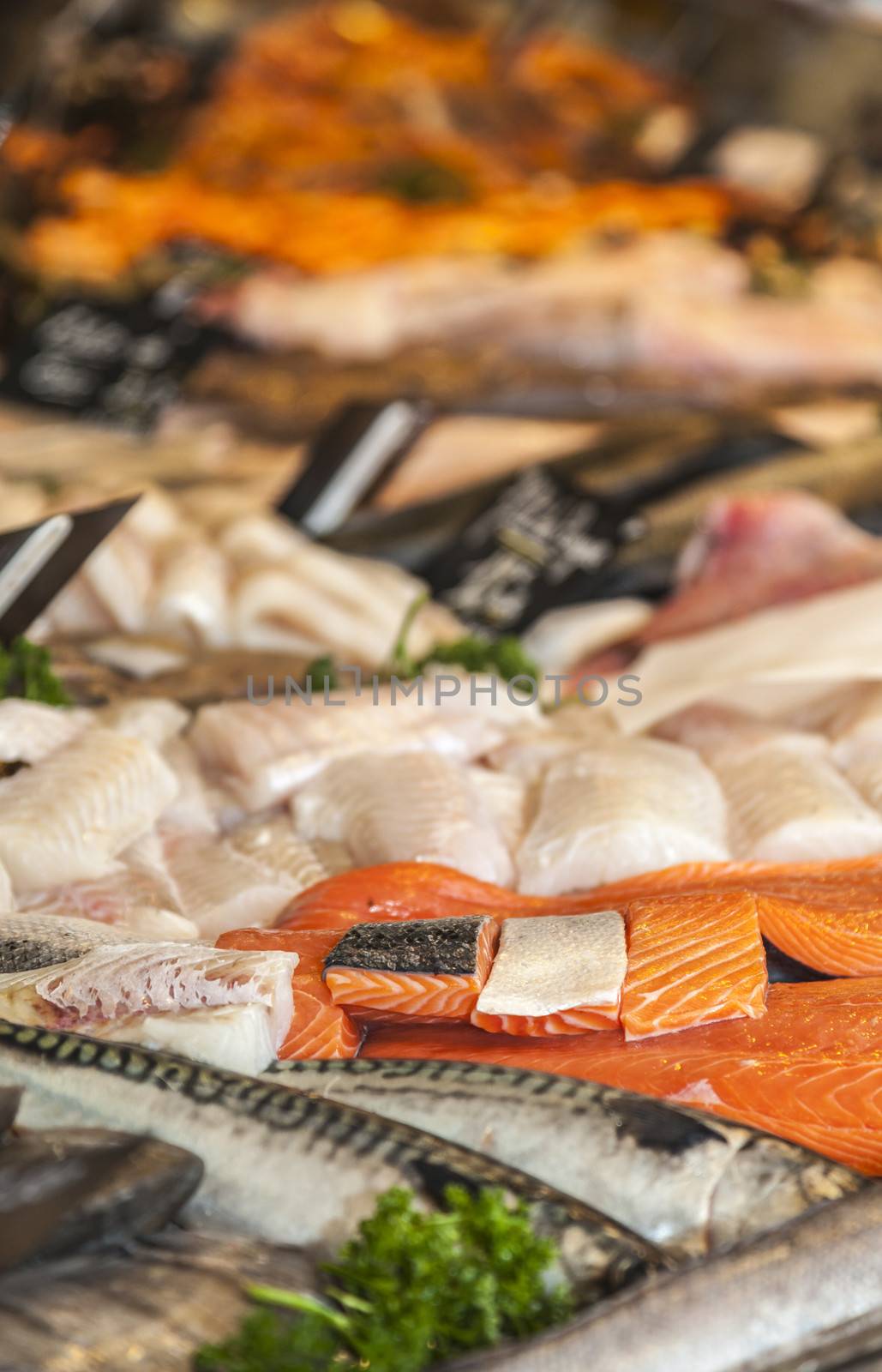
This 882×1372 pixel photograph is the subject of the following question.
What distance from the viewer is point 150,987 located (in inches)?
65.4

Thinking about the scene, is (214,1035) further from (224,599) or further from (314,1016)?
(224,599)

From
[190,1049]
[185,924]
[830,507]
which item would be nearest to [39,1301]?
[190,1049]

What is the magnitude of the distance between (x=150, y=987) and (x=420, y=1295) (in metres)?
0.57

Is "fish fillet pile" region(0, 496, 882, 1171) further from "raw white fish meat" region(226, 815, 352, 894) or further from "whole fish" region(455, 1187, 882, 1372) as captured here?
"whole fish" region(455, 1187, 882, 1372)

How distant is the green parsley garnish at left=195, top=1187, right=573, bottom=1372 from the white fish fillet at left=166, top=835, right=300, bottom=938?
0.86 meters

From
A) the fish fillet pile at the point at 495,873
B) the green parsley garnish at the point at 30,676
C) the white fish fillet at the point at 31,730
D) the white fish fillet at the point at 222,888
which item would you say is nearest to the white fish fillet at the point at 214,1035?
the fish fillet pile at the point at 495,873

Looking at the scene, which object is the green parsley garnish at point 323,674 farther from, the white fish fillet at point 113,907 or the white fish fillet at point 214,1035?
the white fish fillet at point 214,1035

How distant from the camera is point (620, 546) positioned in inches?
141

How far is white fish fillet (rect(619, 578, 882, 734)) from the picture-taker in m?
2.78

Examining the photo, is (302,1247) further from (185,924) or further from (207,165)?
(207,165)

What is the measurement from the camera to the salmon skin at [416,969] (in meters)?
1.71

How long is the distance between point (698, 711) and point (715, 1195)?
58.6 inches

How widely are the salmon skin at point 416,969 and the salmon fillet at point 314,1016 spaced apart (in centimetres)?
2
